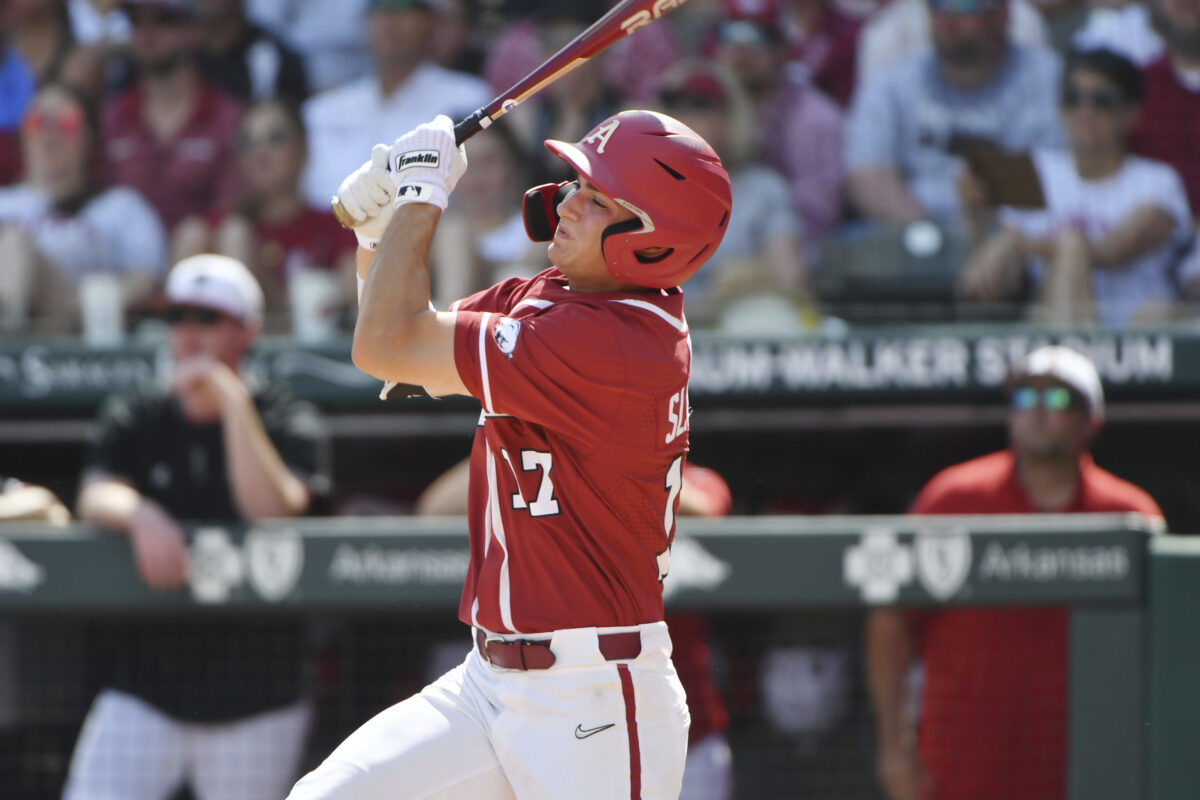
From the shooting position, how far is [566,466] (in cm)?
224

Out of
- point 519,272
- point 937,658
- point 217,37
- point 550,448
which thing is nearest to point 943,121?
point 519,272

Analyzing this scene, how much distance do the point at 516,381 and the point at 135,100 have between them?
3824 mm

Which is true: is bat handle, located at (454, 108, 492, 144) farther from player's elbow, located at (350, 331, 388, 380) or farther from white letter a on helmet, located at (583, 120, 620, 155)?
player's elbow, located at (350, 331, 388, 380)

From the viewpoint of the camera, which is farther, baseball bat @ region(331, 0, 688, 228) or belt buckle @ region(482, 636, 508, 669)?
baseball bat @ region(331, 0, 688, 228)

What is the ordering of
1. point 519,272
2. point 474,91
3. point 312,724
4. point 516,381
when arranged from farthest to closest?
point 474,91 < point 519,272 < point 312,724 < point 516,381

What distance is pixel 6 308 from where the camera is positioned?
194 inches

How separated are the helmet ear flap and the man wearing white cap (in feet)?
3.98

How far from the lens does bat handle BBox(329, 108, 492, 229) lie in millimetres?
2432

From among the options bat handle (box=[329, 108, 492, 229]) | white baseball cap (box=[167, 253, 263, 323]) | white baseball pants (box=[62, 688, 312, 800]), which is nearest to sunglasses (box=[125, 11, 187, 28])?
white baseball cap (box=[167, 253, 263, 323])

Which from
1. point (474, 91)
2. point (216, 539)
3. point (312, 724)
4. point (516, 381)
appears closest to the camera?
point (516, 381)

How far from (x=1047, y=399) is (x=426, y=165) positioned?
213 cm

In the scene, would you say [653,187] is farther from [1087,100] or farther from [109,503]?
[1087,100]

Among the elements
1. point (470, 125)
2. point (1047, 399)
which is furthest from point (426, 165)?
point (1047, 399)

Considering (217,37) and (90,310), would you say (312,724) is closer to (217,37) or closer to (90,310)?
(90,310)
